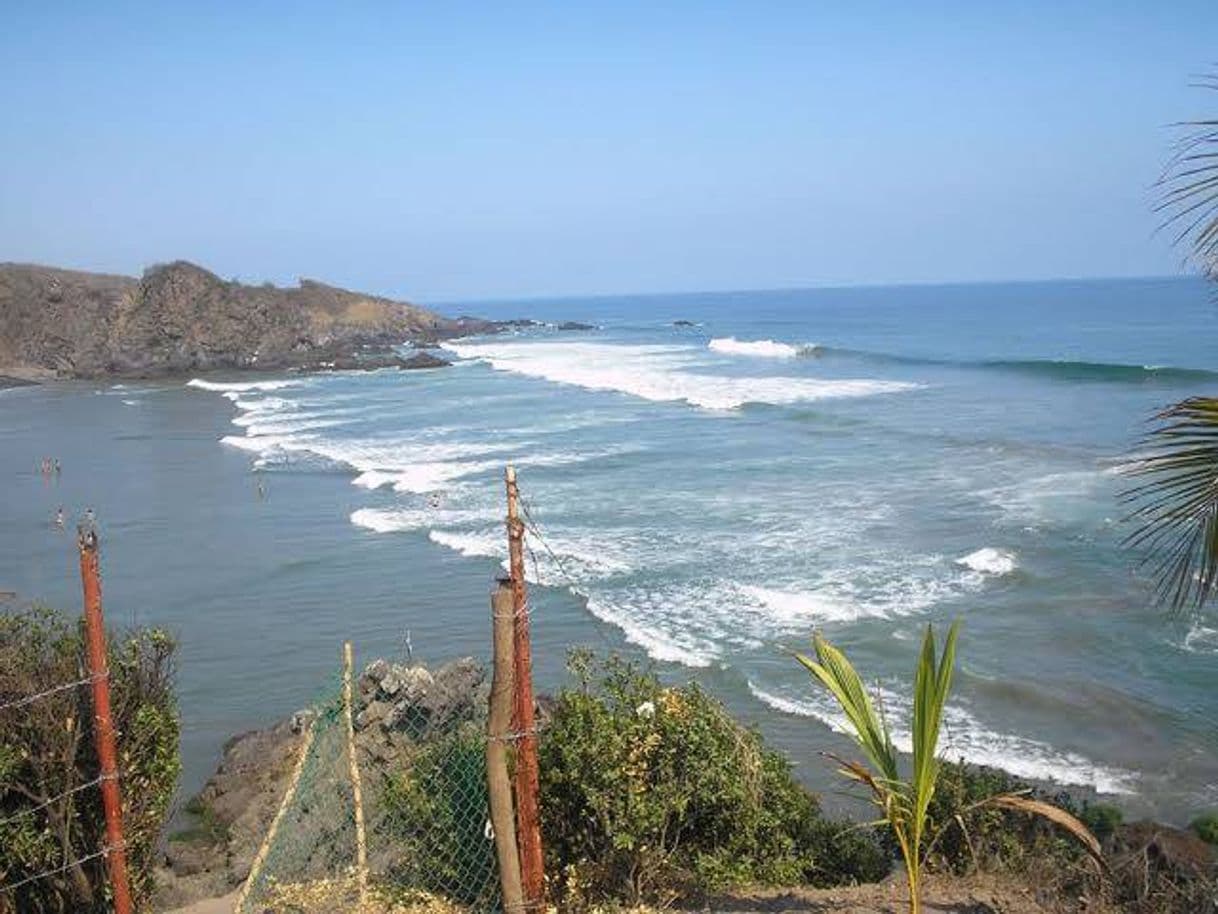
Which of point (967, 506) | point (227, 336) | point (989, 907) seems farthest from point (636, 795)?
point (227, 336)

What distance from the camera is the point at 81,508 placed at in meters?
27.4

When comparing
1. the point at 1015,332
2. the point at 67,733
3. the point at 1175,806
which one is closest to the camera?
the point at 67,733

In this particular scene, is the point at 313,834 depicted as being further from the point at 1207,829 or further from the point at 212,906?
the point at 1207,829

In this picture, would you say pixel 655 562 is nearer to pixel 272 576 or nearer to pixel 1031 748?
pixel 272 576

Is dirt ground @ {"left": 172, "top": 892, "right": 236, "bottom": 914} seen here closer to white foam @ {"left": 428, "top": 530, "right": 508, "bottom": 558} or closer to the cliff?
white foam @ {"left": 428, "top": 530, "right": 508, "bottom": 558}

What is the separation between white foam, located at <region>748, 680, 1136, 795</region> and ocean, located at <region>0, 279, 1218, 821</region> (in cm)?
5

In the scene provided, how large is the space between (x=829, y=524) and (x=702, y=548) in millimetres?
3063

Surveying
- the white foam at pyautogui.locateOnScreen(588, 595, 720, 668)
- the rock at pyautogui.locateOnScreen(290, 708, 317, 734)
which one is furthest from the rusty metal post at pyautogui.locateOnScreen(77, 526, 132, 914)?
the white foam at pyautogui.locateOnScreen(588, 595, 720, 668)

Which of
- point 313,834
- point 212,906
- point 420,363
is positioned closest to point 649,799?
point 313,834

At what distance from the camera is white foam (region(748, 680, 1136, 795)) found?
11.8 m

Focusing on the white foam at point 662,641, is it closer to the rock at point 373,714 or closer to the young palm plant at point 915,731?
the rock at point 373,714

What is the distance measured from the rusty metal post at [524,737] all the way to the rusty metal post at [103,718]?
2043 mm

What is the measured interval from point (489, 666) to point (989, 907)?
810cm

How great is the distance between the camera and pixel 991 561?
63.0 ft
